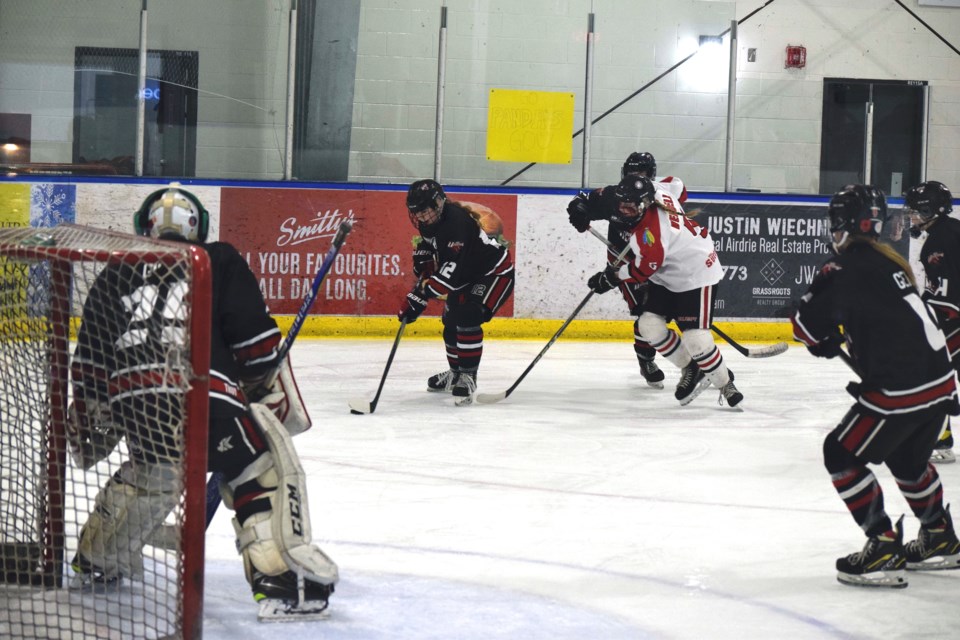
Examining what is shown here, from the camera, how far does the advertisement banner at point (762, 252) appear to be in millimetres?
8039

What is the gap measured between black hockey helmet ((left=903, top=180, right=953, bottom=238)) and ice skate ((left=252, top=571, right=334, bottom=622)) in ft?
8.75

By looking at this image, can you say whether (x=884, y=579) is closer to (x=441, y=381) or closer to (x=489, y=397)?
(x=489, y=397)

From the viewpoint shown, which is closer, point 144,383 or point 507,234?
point 144,383

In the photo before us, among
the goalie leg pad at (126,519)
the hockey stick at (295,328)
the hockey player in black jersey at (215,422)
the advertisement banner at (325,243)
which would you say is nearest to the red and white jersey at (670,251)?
the advertisement banner at (325,243)

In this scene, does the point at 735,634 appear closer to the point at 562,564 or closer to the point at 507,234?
the point at 562,564

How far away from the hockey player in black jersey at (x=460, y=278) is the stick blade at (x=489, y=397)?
39 millimetres

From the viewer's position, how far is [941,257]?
4.40m

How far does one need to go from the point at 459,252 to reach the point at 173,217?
9.74 ft

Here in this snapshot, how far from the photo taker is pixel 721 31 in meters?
8.31

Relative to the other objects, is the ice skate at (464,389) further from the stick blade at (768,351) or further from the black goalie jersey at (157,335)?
the black goalie jersey at (157,335)

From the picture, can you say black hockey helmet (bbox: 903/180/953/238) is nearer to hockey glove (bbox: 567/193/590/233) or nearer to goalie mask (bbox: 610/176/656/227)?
goalie mask (bbox: 610/176/656/227)

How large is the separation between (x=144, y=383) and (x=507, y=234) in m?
5.56

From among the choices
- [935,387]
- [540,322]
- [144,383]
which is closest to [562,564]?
[935,387]

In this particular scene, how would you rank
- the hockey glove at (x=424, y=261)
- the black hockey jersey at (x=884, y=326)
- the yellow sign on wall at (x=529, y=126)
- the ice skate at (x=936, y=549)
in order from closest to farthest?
the black hockey jersey at (x=884, y=326) → the ice skate at (x=936, y=549) → the hockey glove at (x=424, y=261) → the yellow sign on wall at (x=529, y=126)
